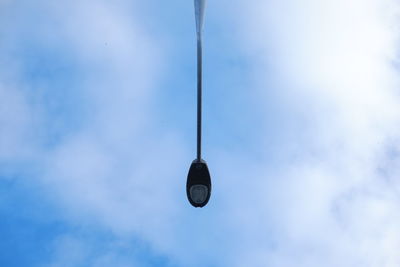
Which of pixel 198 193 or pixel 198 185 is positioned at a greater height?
pixel 198 185

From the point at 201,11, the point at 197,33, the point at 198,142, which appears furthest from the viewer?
the point at 198,142

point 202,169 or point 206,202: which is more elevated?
point 202,169

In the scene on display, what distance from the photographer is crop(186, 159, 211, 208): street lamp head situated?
1293cm

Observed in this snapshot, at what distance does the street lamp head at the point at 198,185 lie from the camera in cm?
Answer: 1293

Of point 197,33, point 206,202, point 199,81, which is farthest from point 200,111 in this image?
point 206,202

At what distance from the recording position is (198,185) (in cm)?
1295

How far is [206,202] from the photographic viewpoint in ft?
42.5

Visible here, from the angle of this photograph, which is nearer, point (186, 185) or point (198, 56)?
point (198, 56)

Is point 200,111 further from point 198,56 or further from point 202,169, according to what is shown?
point 202,169

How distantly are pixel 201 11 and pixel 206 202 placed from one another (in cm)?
491

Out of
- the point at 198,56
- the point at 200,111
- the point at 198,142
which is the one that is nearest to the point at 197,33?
the point at 198,56

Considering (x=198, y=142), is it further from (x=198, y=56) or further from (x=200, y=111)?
(x=198, y=56)

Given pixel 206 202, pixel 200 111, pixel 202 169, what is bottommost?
pixel 206 202

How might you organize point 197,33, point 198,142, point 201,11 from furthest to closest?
point 198,142, point 197,33, point 201,11
